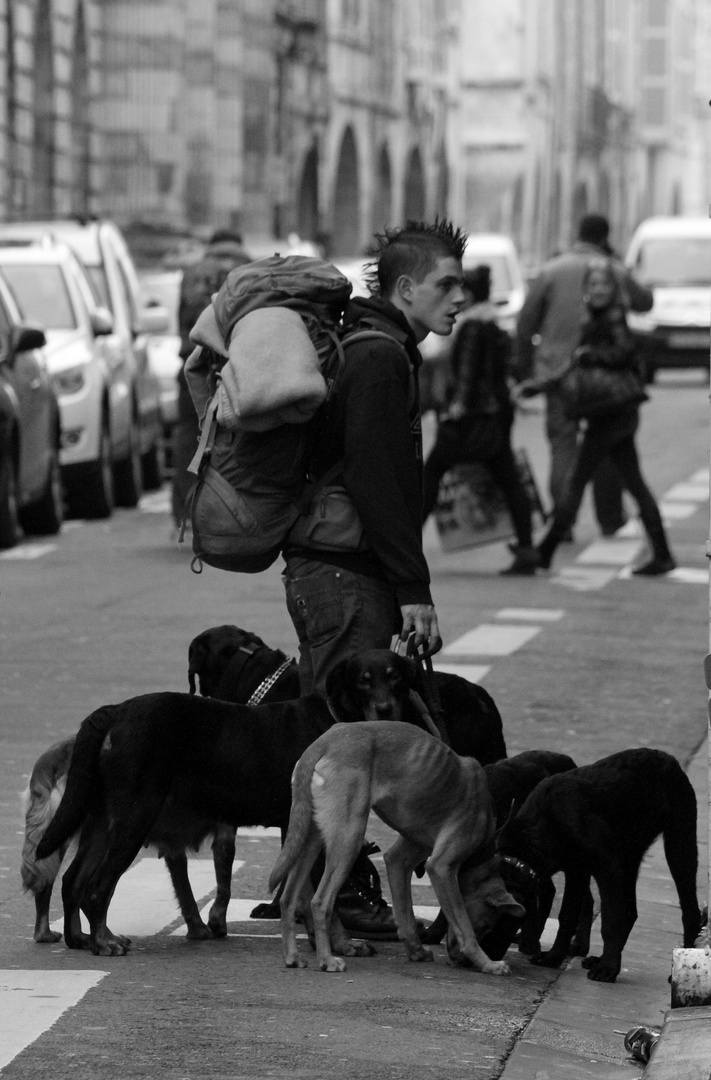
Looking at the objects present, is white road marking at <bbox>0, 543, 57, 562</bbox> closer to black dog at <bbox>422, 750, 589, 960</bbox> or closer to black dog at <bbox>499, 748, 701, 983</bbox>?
black dog at <bbox>422, 750, 589, 960</bbox>

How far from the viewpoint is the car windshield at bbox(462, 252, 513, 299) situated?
35125mm

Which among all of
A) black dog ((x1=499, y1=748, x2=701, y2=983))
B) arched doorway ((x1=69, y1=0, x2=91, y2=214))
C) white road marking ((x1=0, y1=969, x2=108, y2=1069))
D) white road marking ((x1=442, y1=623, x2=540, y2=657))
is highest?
arched doorway ((x1=69, y1=0, x2=91, y2=214))

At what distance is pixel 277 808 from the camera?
642 centimetres

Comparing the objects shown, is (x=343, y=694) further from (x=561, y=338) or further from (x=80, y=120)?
(x=80, y=120)

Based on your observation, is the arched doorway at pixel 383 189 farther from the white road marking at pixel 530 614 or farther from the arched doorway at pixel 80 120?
the white road marking at pixel 530 614

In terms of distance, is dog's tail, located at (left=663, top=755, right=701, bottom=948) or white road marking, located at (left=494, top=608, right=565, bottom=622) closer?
dog's tail, located at (left=663, top=755, right=701, bottom=948)

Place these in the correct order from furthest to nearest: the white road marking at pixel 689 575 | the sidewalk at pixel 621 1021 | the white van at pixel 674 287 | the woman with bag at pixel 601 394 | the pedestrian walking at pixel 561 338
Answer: the white van at pixel 674 287 → the pedestrian walking at pixel 561 338 → the woman with bag at pixel 601 394 → the white road marking at pixel 689 575 → the sidewalk at pixel 621 1021

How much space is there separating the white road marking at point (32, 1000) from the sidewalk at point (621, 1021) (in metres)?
0.96

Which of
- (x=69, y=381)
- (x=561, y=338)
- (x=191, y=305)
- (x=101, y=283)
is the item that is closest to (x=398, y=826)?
(x=191, y=305)

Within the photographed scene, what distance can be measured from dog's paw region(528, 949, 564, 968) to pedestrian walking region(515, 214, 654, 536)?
10.7 m

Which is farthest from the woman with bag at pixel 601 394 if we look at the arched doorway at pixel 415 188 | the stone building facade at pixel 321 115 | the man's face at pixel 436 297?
the arched doorway at pixel 415 188

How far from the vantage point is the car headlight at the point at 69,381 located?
19.2 metres

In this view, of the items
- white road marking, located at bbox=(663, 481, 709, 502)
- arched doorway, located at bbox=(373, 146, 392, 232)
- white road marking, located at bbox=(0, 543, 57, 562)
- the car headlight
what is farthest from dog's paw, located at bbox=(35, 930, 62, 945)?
arched doorway, located at bbox=(373, 146, 392, 232)

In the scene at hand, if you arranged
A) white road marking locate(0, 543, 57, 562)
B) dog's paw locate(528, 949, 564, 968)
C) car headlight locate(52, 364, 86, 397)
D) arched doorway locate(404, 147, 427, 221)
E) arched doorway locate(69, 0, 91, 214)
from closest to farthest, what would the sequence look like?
dog's paw locate(528, 949, 564, 968), white road marking locate(0, 543, 57, 562), car headlight locate(52, 364, 86, 397), arched doorway locate(69, 0, 91, 214), arched doorway locate(404, 147, 427, 221)
